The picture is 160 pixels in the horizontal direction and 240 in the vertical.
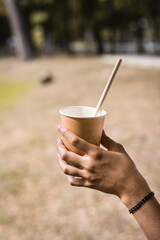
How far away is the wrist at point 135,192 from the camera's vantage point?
137 centimetres

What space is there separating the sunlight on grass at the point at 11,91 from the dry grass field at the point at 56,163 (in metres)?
0.11

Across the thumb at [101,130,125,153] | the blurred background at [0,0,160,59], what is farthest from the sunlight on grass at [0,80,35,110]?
the thumb at [101,130,125,153]

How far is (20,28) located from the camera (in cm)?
2281

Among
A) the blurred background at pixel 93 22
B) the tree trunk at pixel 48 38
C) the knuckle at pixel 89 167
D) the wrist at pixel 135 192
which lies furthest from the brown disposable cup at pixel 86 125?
the tree trunk at pixel 48 38

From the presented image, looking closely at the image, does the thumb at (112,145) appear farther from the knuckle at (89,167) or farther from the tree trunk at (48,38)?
the tree trunk at (48,38)

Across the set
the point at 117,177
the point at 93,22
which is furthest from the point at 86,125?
Answer: the point at 93,22


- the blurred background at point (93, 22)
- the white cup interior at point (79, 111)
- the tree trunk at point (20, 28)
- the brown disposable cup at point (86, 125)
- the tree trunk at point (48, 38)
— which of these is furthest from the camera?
the tree trunk at point (48, 38)

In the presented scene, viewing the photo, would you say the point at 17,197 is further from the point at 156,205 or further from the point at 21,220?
the point at 156,205

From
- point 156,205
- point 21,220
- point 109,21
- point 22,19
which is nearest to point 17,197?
point 21,220

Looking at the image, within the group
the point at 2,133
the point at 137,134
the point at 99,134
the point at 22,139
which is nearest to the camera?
the point at 99,134

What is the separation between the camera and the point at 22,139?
6.42 m

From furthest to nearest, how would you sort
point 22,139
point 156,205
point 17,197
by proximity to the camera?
point 22,139
point 17,197
point 156,205

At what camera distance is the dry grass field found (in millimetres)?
3359

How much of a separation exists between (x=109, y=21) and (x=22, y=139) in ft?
48.9
